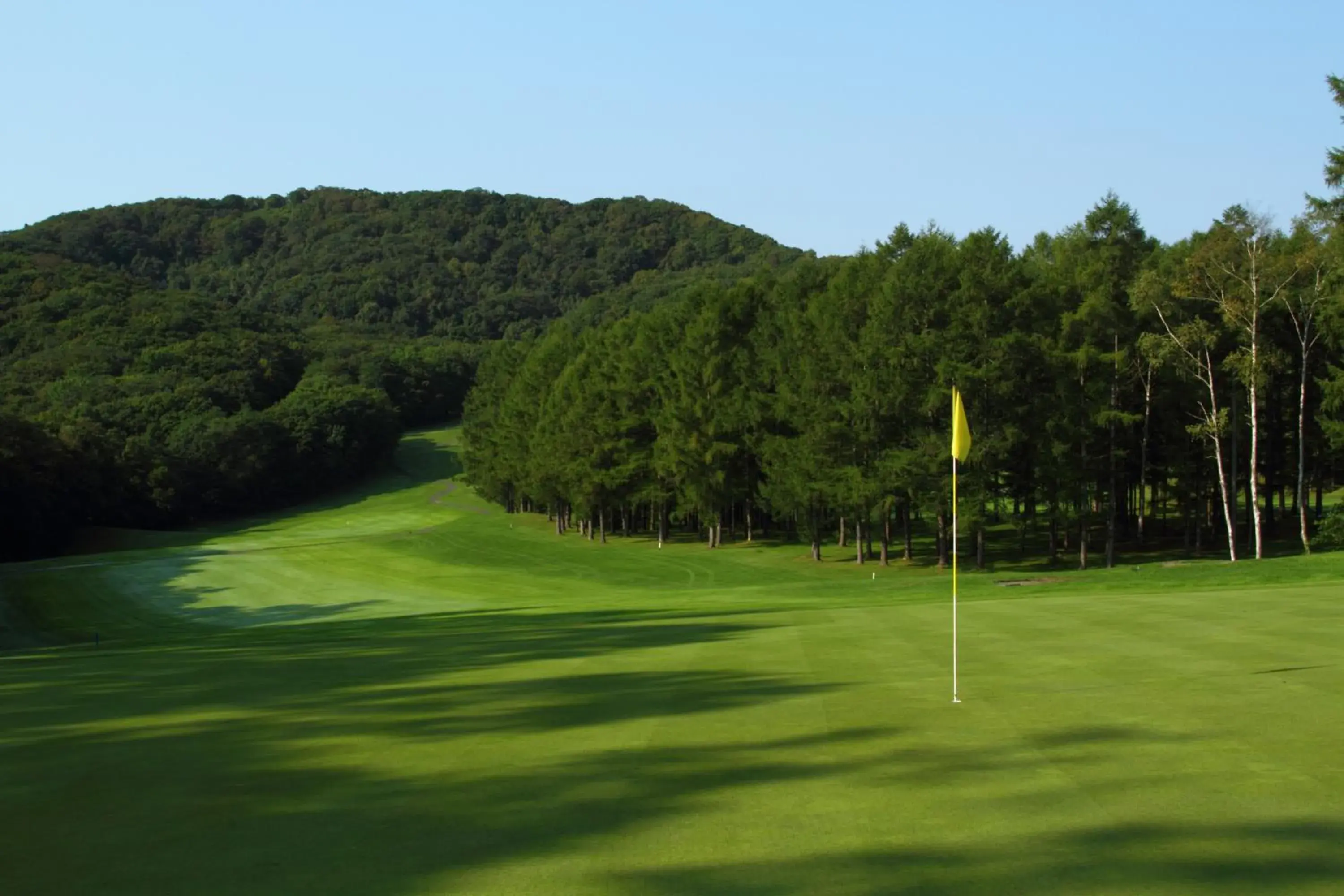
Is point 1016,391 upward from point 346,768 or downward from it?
upward

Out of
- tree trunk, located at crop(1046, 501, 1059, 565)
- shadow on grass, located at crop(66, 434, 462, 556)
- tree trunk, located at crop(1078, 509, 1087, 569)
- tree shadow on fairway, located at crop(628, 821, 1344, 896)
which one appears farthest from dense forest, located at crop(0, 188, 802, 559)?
tree shadow on fairway, located at crop(628, 821, 1344, 896)

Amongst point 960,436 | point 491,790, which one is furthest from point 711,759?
point 960,436

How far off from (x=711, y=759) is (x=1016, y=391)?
133ft

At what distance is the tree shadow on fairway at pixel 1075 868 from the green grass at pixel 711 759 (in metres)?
0.02

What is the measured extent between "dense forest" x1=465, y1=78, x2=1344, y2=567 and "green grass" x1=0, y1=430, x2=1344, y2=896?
25.5m

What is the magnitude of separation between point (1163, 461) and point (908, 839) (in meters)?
50.3

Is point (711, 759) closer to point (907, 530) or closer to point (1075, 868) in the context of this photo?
point (1075, 868)

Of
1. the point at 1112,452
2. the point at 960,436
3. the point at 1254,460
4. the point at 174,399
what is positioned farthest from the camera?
the point at 174,399

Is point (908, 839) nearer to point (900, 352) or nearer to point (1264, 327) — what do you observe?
point (900, 352)

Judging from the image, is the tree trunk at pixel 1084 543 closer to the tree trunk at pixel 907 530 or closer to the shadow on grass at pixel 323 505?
the tree trunk at pixel 907 530

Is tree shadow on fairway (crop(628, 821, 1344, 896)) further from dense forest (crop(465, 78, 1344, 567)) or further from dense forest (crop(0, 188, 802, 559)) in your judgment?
dense forest (crop(0, 188, 802, 559))

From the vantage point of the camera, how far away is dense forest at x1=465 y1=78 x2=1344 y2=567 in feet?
149

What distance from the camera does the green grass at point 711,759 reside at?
265 inches

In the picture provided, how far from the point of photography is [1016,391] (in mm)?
47062
